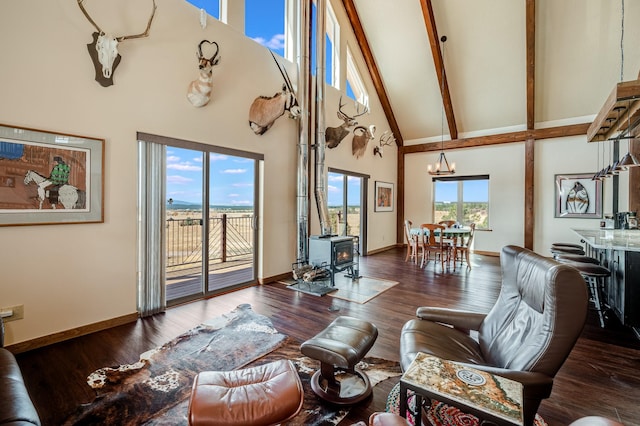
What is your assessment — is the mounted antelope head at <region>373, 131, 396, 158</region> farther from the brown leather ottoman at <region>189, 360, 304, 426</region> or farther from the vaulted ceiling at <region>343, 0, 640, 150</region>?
the brown leather ottoman at <region>189, 360, 304, 426</region>

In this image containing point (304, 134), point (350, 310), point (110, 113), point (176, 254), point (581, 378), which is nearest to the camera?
point (581, 378)

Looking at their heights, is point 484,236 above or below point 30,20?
below

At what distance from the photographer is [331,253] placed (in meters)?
4.77

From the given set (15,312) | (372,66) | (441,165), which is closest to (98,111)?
(15,312)

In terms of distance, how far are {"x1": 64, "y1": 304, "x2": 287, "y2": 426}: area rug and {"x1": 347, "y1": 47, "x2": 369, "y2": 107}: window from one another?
20.3ft

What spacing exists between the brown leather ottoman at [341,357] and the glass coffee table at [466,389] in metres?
0.54

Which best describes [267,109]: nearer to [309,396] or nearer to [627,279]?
[309,396]

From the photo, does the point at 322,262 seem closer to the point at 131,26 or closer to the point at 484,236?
the point at 131,26

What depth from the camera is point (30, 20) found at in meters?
2.65

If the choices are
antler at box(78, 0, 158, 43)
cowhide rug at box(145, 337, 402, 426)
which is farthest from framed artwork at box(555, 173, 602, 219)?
antler at box(78, 0, 158, 43)

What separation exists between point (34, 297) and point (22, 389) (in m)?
1.77

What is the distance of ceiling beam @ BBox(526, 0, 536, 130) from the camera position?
17.6 feet

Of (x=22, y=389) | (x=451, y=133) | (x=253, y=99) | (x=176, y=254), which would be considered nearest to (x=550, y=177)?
(x=451, y=133)

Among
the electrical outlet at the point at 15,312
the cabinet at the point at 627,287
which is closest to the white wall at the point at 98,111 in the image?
the electrical outlet at the point at 15,312
